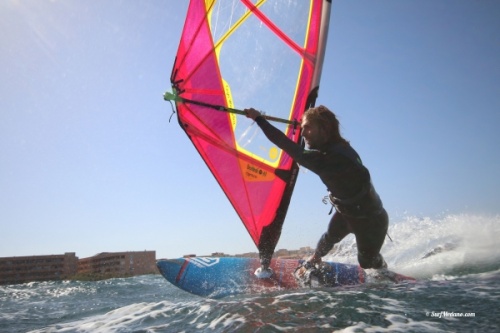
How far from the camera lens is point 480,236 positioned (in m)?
7.34

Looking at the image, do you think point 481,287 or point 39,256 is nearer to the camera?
point 481,287

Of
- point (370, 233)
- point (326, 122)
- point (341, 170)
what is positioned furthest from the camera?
point (370, 233)

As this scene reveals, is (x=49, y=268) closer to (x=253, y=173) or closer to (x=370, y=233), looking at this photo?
(x=253, y=173)

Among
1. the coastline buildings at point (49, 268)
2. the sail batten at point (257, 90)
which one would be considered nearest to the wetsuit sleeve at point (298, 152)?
the sail batten at point (257, 90)

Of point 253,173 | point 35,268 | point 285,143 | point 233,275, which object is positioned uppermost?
point 253,173

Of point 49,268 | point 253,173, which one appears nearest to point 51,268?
point 49,268

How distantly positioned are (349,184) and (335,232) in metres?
1.33

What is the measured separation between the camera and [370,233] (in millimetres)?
4035

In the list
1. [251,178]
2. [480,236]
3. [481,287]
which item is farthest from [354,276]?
[480,236]

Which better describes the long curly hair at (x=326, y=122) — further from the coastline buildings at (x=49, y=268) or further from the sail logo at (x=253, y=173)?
the coastline buildings at (x=49, y=268)

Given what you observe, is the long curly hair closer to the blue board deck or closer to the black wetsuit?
the black wetsuit

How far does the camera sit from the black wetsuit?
3521 millimetres

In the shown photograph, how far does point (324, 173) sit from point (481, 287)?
217cm

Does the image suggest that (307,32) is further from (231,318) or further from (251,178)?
(231,318)
